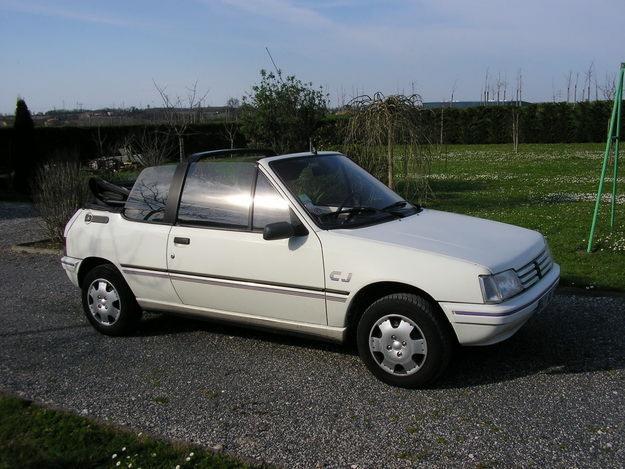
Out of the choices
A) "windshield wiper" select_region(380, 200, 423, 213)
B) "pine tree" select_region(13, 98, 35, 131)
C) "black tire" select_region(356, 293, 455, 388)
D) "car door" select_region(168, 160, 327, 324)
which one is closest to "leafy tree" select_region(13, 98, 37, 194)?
"pine tree" select_region(13, 98, 35, 131)

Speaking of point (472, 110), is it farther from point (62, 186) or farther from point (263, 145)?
point (62, 186)

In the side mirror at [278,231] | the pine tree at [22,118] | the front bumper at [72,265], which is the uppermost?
the pine tree at [22,118]

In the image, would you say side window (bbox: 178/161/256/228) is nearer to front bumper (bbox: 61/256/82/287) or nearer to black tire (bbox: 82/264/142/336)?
black tire (bbox: 82/264/142/336)

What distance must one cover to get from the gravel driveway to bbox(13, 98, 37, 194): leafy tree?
1710cm

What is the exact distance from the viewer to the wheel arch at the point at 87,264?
20.0 ft

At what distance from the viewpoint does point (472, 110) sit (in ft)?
130

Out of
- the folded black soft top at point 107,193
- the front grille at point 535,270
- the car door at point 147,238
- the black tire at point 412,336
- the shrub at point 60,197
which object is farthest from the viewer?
the shrub at point 60,197

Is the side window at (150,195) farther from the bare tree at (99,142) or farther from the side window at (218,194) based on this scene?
the bare tree at (99,142)

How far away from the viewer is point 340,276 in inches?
186

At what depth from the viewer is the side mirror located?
4797mm

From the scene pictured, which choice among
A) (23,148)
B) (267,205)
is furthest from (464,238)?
(23,148)

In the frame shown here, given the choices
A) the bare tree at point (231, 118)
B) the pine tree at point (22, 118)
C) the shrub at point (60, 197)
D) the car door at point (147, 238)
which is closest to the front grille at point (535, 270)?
the car door at point (147, 238)

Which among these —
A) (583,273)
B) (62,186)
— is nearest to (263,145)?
(62,186)

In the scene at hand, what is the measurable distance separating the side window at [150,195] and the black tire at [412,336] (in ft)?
7.03
